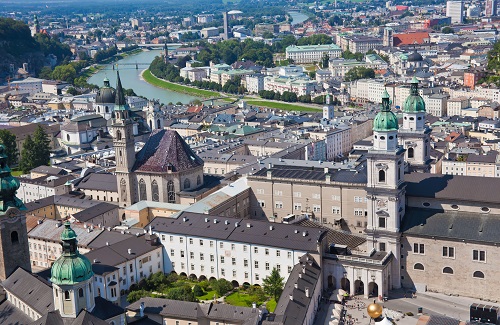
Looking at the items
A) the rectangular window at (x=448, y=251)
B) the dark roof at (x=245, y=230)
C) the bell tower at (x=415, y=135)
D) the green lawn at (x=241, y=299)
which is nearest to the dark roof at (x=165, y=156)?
the dark roof at (x=245, y=230)

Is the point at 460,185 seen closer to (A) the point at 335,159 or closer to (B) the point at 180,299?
(B) the point at 180,299

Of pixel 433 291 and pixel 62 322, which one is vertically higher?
pixel 62 322

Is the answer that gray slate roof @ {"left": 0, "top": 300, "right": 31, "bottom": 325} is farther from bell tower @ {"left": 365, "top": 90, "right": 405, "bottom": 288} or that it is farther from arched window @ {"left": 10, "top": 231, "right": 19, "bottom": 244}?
bell tower @ {"left": 365, "top": 90, "right": 405, "bottom": 288}

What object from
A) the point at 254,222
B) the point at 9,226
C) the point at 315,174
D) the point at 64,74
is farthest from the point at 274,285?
the point at 64,74

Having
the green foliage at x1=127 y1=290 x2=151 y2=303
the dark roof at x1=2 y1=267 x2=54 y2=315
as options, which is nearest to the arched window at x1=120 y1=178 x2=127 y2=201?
the green foliage at x1=127 y1=290 x2=151 y2=303

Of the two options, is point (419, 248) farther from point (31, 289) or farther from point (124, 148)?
point (124, 148)

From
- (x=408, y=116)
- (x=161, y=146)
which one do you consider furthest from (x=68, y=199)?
(x=408, y=116)
